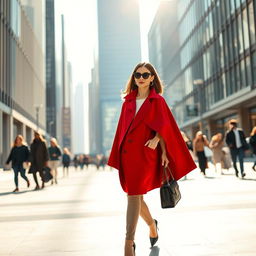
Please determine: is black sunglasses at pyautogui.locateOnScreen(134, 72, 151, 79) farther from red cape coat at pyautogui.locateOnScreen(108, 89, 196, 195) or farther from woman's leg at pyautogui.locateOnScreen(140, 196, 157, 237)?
woman's leg at pyautogui.locateOnScreen(140, 196, 157, 237)

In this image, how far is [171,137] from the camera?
3611 mm

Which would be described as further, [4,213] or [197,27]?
[197,27]

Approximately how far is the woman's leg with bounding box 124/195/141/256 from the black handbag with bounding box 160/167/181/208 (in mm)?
228

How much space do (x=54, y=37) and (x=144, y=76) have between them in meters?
108

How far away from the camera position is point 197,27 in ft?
164

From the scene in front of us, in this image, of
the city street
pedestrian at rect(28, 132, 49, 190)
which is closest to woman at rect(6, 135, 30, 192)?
pedestrian at rect(28, 132, 49, 190)

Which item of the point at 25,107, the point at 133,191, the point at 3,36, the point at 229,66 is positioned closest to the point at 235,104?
the point at 229,66

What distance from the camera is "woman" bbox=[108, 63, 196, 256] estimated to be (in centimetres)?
343

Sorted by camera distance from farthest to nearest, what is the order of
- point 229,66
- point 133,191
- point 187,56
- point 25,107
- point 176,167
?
point 187,56 < point 25,107 < point 229,66 < point 176,167 < point 133,191

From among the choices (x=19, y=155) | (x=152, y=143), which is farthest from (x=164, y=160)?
(x=19, y=155)

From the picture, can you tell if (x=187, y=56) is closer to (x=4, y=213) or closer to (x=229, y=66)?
(x=229, y=66)

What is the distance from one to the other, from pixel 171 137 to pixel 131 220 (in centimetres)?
83

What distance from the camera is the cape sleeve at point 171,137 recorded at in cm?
351

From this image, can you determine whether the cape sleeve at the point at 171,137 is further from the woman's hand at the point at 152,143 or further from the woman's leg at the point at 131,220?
the woman's leg at the point at 131,220
